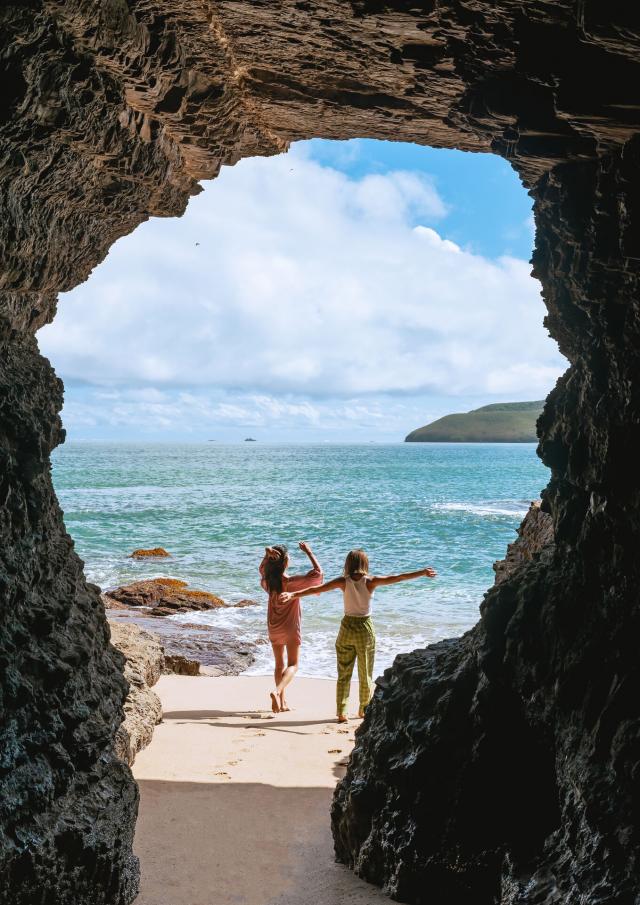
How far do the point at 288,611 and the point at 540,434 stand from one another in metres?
4.77

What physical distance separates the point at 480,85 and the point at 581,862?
134 inches

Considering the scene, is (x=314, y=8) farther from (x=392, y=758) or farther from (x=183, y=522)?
(x=183, y=522)

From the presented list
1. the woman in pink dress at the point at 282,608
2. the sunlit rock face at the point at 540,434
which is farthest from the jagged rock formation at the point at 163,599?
the sunlit rock face at the point at 540,434

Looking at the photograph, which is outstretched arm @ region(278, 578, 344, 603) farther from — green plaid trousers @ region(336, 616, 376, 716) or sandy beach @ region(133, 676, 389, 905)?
sandy beach @ region(133, 676, 389, 905)

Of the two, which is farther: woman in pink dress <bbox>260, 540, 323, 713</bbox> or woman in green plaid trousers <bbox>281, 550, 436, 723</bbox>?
woman in pink dress <bbox>260, 540, 323, 713</bbox>

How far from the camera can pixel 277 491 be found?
56.6 meters

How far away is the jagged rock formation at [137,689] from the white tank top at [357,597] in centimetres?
220

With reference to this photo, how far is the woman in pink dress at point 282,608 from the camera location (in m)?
8.17

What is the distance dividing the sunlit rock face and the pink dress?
3.29 m

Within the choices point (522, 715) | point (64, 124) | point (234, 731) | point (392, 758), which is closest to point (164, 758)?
point (234, 731)

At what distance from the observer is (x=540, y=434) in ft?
13.8

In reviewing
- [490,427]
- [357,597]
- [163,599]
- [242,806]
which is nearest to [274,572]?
[357,597]

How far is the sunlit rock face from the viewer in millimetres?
2951

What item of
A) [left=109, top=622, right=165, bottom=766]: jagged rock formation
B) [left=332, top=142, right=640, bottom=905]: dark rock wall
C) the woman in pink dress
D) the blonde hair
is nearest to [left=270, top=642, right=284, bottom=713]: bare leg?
the woman in pink dress
